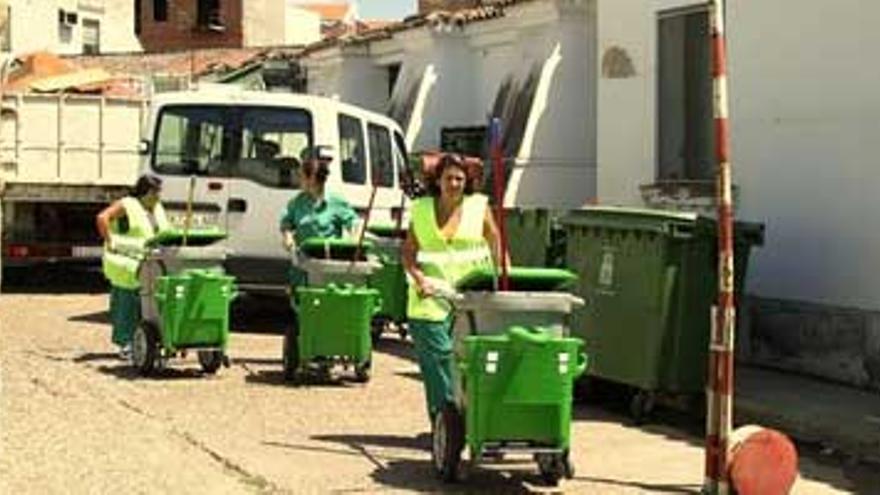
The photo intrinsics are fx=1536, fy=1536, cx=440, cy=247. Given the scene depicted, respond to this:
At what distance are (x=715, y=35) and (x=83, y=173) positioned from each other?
41.4ft

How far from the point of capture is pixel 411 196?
14586 millimetres

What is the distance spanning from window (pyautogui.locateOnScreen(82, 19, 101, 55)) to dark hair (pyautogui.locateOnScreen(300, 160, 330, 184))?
158 feet

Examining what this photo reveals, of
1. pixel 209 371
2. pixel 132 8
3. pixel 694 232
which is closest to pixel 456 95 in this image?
pixel 209 371

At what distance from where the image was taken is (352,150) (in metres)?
15.0

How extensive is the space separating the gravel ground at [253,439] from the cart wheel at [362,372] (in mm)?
87

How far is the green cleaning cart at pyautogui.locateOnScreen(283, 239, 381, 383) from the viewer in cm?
1110

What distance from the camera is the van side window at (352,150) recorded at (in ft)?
48.8

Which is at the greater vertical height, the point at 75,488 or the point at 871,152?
the point at 871,152

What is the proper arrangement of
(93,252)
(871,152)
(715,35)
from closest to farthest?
(715,35) → (871,152) → (93,252)

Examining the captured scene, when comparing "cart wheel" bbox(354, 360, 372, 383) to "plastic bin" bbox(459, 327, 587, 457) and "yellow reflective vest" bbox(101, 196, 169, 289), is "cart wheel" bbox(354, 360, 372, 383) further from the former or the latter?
"plastic bin" bbox(459, 327, 587, 457)

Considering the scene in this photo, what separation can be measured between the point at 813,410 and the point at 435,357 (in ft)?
9.71

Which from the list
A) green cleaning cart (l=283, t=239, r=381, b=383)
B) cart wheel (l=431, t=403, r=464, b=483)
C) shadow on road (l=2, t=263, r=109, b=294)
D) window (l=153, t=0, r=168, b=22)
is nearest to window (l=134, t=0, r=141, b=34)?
window (l=153, t=0, r=168, b=22)

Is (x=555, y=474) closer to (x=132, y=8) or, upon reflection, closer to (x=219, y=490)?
(x=219, y=490)

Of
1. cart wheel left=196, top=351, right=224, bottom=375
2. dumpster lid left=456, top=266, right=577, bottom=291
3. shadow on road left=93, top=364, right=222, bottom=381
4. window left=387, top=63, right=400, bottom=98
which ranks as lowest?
shadow on road left=93, top=364, right=222, bottom=381
